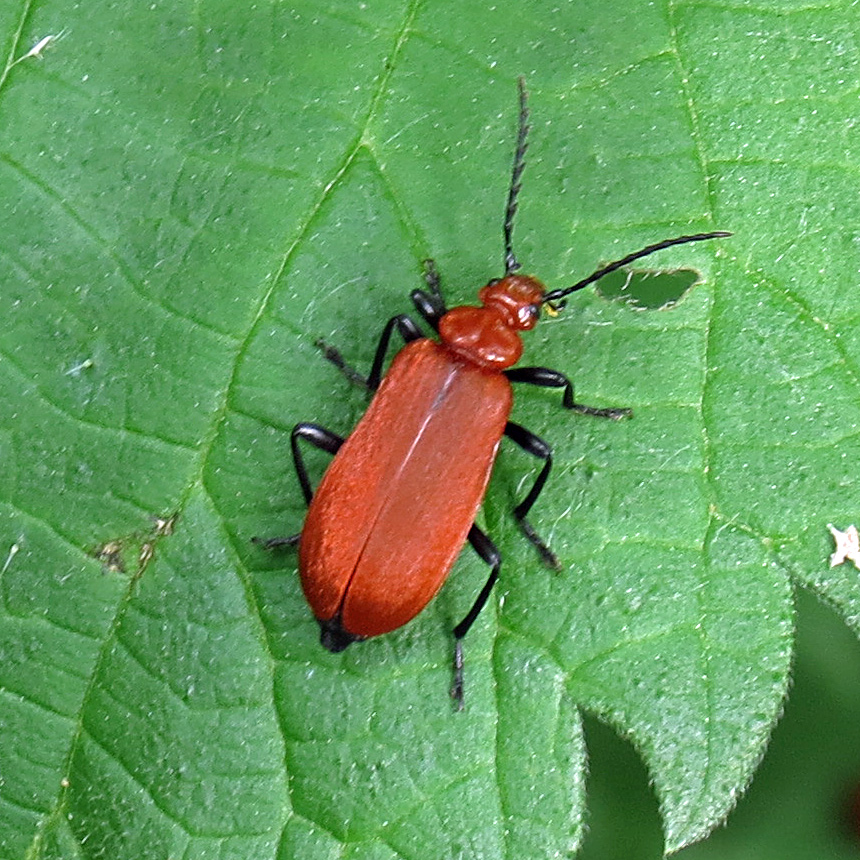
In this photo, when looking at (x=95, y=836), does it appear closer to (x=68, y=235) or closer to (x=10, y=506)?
(x=10, y=506)

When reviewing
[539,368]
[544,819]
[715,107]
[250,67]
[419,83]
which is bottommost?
[544,819]

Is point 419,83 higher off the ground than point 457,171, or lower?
higher

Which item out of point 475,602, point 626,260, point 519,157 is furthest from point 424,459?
point 519,157

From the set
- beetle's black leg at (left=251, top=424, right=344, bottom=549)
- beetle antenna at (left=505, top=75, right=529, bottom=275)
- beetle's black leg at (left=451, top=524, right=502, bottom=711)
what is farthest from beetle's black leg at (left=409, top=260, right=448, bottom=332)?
beetle's black leg at (left=451, top=524, right=502, bottom=711)

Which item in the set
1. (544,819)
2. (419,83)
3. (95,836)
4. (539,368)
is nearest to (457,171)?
(419,83)

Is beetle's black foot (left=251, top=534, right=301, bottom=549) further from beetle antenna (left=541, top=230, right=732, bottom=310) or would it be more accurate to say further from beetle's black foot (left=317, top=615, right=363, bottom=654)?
beetle antenna (left=541, top=230, right=732, bottom=310)

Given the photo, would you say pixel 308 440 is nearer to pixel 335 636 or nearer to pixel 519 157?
pixel 335 636

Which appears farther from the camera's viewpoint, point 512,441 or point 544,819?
point 512,441
